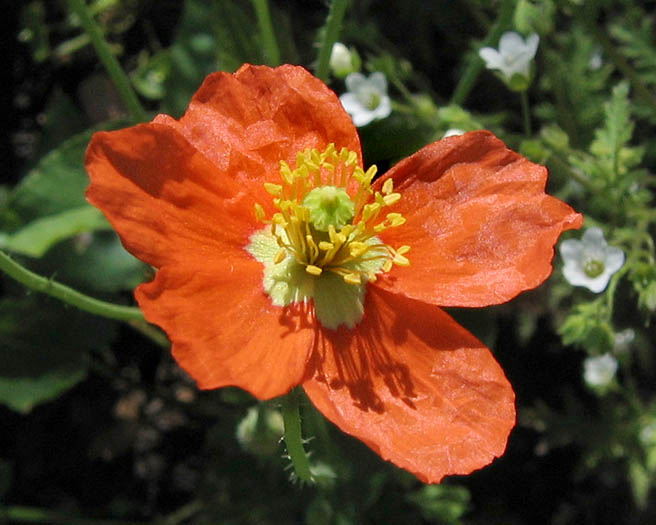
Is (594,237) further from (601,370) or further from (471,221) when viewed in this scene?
(601,370)

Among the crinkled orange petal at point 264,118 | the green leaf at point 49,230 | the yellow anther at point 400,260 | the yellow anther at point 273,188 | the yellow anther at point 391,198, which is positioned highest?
the crinkled orange petal at point 264,118

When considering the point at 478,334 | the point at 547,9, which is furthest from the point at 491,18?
the point at 478,334

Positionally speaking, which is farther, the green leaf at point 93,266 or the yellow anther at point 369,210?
the green leaf at point 93,266

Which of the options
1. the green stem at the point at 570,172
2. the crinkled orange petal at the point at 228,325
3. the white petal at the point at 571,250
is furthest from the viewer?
the green stem at the point at 570,172

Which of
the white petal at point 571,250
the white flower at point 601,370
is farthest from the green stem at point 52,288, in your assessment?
the white flower at point 601,370

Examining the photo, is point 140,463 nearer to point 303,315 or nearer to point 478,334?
point 478,334

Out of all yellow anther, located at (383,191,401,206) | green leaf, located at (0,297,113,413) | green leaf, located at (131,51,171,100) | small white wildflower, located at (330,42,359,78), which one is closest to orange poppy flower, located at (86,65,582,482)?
yellow anther, located at (383,191,401,206)

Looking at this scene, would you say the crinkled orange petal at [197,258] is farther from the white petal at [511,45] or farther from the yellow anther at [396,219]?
the white petal at [511,45]
